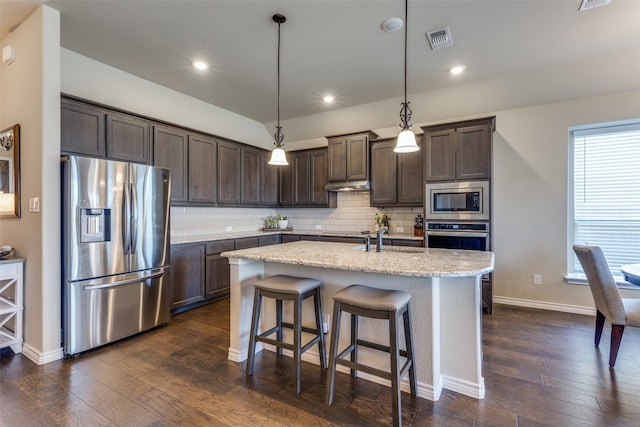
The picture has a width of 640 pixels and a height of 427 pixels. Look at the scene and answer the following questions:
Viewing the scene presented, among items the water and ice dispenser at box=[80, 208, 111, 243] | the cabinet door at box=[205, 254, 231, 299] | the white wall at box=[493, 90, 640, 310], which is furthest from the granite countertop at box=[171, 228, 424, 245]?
the white wall at box=[493, 90, 640, 310]

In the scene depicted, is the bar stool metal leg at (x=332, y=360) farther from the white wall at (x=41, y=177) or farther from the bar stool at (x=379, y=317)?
the white wall at (x=41, y=177)

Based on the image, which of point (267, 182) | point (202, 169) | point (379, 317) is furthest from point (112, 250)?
point (267, 182)

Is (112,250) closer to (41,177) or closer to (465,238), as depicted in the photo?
(41,177)

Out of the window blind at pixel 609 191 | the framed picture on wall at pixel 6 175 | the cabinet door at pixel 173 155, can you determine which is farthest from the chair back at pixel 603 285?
the framed picture on wall at pixel 6 175

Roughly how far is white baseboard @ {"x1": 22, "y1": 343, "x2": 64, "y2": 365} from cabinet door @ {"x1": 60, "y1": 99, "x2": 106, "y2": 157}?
1.76 meters

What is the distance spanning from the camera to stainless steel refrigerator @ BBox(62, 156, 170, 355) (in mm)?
2559

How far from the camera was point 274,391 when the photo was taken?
212cm

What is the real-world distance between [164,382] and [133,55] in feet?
10.4

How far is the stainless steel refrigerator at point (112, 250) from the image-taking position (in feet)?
8.39

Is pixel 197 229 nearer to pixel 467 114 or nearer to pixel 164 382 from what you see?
pixel 164 382

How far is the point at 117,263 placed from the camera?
2852mm

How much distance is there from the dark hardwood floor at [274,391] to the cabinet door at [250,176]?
2599 mm

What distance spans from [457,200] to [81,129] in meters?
4.21

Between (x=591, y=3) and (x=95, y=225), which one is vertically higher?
(x=591, y=3)
